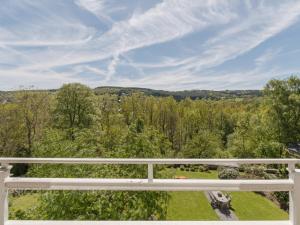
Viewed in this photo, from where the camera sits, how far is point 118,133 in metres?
Answer: 25.2

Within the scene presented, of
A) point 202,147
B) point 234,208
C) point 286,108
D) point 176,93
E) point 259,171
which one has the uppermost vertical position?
point 176,93

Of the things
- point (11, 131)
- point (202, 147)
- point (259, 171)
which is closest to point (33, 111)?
point (11, 131)

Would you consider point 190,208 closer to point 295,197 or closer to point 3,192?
point 295,197

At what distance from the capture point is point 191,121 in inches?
1666

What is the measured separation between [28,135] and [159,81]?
69.3ft

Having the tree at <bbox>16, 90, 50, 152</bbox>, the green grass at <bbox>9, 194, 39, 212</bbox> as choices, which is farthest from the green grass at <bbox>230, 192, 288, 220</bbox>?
the tree at <bbox>16, 90, 50, 152</bbox>

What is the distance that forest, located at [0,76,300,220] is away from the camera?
694cm

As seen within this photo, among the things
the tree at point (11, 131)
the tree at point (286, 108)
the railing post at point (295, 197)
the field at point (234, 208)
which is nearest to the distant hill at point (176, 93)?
the tree at point (11, 131)

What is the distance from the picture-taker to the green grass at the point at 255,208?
55.3ft

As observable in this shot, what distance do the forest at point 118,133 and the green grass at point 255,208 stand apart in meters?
3.66

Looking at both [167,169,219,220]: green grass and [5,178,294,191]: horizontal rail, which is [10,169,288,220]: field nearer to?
[167,169,219,220]: green grass

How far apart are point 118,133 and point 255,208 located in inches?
481

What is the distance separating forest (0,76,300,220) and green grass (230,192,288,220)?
3662 millimetres

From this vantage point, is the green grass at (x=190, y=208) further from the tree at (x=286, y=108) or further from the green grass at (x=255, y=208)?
the tree at (x=286, y=108)
